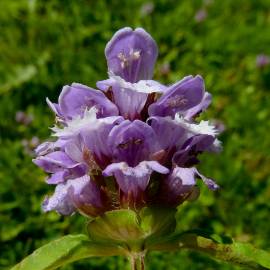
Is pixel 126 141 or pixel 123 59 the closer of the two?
pixel 126 141

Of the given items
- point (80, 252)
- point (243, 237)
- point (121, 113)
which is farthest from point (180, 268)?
point (121, 113)

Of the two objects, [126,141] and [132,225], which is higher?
[126,141]

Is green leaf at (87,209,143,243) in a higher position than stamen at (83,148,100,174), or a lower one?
lower

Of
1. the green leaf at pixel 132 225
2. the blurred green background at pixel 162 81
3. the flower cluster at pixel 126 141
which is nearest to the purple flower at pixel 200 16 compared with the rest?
the blurred green background at pixel 162 81

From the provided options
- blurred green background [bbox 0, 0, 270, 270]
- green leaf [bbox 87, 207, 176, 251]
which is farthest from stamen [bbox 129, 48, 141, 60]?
blurred green background [bbox 0, 0, 270, 270]

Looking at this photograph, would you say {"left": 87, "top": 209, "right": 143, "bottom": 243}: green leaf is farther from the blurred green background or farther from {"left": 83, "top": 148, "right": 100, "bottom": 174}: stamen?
the blurred green background

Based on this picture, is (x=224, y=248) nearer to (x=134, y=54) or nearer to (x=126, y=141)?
(x=126, y=141)

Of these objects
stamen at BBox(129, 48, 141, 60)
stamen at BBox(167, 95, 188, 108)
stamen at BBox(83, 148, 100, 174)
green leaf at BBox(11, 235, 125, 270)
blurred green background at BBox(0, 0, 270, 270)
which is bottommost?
blurred green background at BBox(0, 0, 270, 270)

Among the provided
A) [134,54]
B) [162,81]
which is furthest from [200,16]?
[134,54]
